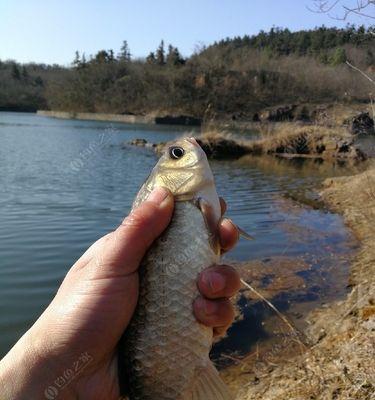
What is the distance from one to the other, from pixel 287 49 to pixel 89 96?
7256cm

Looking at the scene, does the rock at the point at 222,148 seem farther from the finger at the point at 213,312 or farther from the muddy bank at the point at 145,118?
the muddy bank at the point at 145,118

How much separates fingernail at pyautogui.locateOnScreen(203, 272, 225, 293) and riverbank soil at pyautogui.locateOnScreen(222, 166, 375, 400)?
258cm

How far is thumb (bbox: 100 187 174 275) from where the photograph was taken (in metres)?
2.63

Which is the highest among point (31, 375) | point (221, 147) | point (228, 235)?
point (228, 235)

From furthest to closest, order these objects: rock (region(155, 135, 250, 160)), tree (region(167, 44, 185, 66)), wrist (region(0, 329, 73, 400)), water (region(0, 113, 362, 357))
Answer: tree (region(167, 44, 185, 66)) → rock (region(155, 135, 250, 160)) → water (region(0, 113, 362, 357)) → wrist (region(0, 329, 73, 400))

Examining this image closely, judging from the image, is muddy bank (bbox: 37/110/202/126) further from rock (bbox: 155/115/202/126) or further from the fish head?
the fish head

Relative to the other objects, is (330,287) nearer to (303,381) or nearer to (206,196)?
(303,381)

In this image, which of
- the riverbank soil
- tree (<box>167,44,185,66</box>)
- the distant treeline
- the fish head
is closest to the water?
the riverbank soil

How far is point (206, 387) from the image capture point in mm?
2457

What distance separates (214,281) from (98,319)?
740 millimetres

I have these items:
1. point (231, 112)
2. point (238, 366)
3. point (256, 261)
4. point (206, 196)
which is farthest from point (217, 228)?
point (231, 112)

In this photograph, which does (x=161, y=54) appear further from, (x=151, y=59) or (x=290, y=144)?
(x=290, y=144)

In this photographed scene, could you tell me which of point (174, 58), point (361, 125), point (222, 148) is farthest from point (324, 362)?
point (174, 58)

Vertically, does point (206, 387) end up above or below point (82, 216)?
above
